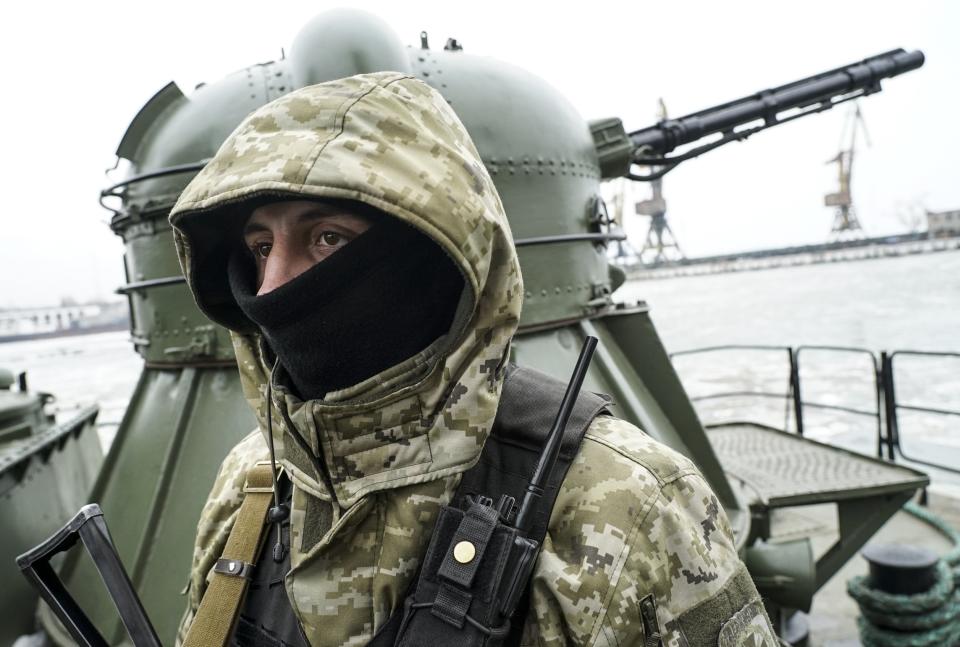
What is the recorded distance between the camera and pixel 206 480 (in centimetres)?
338

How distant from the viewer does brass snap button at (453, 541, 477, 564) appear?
1.27 metres

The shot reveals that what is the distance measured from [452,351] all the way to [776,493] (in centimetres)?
404

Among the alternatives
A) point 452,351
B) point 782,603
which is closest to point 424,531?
point 452,351

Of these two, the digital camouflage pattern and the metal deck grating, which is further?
the metal deck grating

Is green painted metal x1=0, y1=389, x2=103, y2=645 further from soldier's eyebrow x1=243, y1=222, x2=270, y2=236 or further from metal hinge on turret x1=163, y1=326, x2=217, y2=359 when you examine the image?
soldier's eyebrow x1=243, y1=222, x2=270, y2=236

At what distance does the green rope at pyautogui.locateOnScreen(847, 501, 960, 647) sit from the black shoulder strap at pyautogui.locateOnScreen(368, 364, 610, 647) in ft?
13.7

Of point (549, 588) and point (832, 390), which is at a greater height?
point (549, 588)

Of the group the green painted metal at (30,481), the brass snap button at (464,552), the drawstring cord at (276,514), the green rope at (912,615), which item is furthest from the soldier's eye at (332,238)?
the green rope at (912,615)

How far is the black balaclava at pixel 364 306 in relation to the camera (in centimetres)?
140

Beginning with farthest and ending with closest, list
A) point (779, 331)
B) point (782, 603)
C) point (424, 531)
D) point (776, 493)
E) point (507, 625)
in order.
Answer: point (779, 331), point (776, 493), point (782, 603), point (424, 531), point (507, 625)

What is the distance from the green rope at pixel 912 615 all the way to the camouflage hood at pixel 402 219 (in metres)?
4.45

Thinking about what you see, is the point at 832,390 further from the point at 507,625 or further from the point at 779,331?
the point at 507,625

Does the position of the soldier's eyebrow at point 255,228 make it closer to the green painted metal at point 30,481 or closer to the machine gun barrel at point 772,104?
the green painted metal at point 30,481

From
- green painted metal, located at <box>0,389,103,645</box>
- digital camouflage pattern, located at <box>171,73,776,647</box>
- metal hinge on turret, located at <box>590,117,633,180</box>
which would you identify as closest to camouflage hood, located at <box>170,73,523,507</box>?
digital camouflage pattern, located at <box>171,73,776,647</box>
